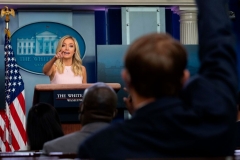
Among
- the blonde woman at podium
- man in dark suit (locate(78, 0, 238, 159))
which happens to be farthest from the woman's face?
man in dark suit (locate(78, 0, 238, 159))

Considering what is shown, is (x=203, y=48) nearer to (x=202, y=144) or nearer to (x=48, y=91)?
(x=202, y=144)

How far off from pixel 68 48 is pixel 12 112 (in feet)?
4.93

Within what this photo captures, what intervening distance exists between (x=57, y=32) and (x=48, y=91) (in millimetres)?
3647

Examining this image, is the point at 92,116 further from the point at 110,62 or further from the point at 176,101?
the point at 110,62

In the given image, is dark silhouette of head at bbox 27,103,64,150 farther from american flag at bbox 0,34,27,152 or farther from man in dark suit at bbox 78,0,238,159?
american flag at bbox 0,34,27,152

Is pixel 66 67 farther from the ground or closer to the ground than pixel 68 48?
closer to the ground

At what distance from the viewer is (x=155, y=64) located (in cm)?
137

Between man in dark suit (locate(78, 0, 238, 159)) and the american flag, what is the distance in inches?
242

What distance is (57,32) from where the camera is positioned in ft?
30.4

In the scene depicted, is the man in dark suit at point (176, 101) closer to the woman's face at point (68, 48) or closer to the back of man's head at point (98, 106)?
the back of man's head at point (98, 106)

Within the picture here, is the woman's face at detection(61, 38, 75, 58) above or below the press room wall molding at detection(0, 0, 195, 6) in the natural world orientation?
below

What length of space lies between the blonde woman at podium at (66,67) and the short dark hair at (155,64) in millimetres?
4988

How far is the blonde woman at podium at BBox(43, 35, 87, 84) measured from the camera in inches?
253

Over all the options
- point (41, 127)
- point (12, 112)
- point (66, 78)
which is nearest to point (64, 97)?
point (66, 78)
